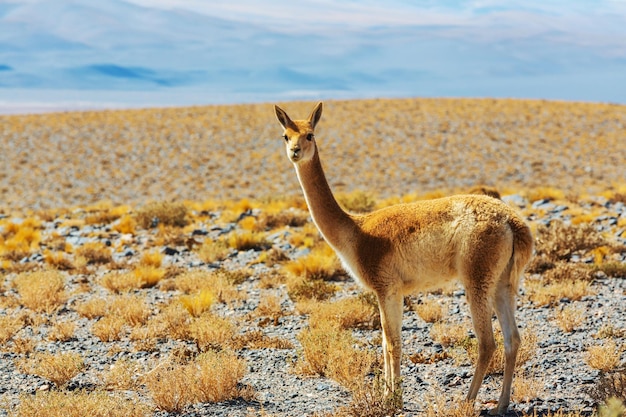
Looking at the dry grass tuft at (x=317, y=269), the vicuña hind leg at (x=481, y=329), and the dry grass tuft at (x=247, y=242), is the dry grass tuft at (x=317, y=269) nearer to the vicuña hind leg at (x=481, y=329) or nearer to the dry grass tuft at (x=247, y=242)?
the dry grass tuft at (x=247, y=242)

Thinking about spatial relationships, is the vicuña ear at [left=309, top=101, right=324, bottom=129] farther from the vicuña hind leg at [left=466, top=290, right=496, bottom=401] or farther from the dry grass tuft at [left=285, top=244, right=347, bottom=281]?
the dry grass tuft at [left=285, top=244, right=347, bottom=281]

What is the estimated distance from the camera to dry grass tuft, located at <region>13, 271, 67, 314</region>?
9.85 meters

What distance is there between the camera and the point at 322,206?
20.0 feet

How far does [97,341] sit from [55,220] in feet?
36.2

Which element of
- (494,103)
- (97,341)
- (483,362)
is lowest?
(97,341)

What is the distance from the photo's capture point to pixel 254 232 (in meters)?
14.7

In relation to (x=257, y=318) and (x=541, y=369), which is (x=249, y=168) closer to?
(x=257, y=318)

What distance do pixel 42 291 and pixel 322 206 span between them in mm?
5900

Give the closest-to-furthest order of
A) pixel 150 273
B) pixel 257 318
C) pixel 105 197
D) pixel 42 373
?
pixel 42 373 → pixel 257 318 → pixel 150 273 → pixel 105 197

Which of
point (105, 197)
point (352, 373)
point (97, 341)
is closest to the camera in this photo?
point (352, 373)

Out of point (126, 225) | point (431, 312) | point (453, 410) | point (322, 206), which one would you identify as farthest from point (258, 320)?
point (126, 225)

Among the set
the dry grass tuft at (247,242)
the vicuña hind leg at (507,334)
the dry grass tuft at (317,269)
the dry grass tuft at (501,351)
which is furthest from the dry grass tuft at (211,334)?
the dry grass tuft at (247,242)

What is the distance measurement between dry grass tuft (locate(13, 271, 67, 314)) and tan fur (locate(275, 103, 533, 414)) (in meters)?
5.49

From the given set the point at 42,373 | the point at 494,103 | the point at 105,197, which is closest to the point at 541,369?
the point at 42,373
